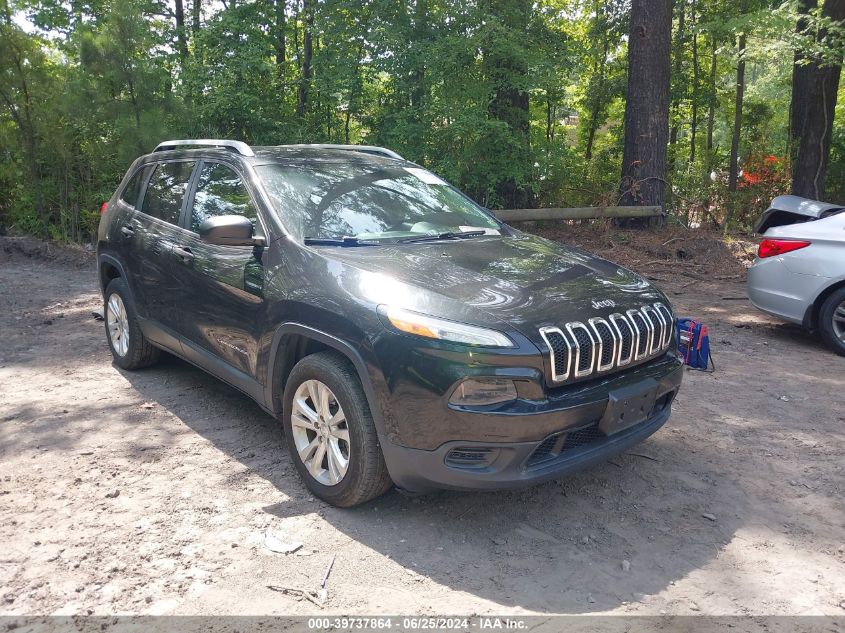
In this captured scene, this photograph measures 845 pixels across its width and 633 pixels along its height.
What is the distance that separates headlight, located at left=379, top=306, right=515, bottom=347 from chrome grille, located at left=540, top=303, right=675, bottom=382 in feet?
0.76

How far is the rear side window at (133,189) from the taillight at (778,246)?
5813 millimetres

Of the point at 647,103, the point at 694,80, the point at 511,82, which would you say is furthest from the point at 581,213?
the point at 694,80

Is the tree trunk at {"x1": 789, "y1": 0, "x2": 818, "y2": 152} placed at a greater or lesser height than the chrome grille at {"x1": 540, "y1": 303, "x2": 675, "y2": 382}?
greater

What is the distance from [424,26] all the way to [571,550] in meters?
10.4

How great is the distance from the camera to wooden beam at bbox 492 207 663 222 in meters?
11.2

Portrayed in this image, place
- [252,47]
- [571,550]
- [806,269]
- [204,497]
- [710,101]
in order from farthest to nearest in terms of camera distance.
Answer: [710,101] → [252,47] → [806,269] → [204,497] → [571,550]

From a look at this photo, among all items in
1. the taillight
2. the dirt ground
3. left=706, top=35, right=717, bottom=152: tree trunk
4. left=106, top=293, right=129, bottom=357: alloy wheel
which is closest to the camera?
the dirt ground

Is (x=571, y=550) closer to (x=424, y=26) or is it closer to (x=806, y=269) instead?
(x=806, y=269)

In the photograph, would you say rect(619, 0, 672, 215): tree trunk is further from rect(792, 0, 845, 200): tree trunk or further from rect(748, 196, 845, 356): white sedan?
rect(748, 196, 845, 356): white sedan

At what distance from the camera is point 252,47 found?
41.4ft

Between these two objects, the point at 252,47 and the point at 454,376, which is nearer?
the point at 454,376

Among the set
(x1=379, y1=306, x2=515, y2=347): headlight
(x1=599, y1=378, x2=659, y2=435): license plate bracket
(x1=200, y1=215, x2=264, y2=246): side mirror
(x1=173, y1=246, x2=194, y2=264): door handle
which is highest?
(x1=200, y1=215, x2=264, y2=246): side mirror

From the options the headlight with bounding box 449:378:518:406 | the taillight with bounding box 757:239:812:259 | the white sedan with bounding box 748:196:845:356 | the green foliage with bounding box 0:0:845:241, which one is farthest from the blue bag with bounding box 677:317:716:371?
the green foliage with bounding box 0:0:845:241

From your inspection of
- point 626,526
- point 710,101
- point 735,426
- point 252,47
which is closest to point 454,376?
point 626,526
